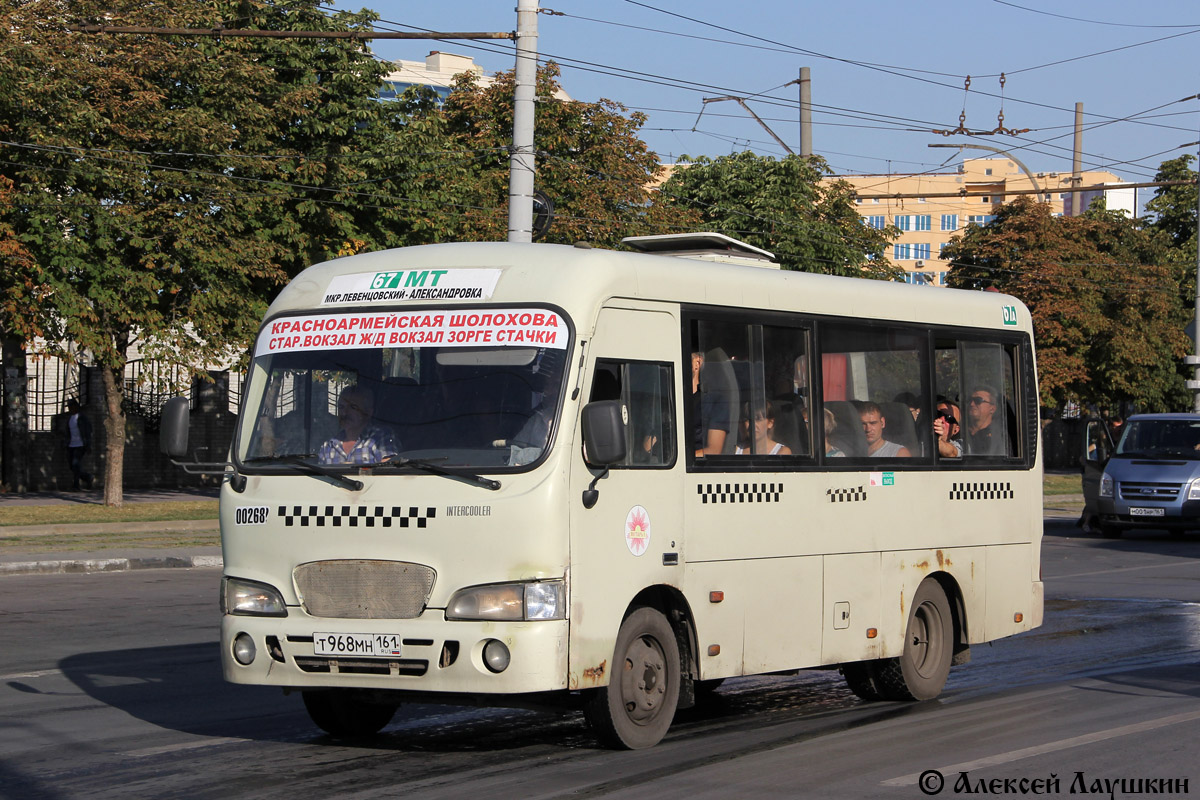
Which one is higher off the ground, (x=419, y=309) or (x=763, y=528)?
(x=419, y=309)

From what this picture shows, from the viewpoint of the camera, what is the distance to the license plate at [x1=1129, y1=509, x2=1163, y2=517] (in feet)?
91.4

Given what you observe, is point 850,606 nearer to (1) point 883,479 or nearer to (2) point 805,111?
(1) point 883,479

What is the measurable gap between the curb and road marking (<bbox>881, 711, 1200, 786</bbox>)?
14756mm

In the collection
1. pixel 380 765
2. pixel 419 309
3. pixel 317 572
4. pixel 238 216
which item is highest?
pixel 238 216

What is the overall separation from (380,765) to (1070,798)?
3.35 m

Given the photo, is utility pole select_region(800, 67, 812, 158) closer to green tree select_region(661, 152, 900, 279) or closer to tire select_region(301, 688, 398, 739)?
green tree select_region(661, 152, 900, 279)

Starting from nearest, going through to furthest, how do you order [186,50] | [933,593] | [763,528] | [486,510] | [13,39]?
[486,510], [763,528], [933,593], [13,39], [186,50]

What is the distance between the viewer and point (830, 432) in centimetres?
1002

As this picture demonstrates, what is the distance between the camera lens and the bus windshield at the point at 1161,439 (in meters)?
28.5

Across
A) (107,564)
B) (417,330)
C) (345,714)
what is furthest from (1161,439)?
(417,330)

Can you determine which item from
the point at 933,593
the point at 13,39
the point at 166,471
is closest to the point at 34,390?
the point at 166,471

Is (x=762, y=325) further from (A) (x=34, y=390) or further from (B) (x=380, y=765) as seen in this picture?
(A) (x=34, y=390)

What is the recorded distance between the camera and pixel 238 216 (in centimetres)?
3002

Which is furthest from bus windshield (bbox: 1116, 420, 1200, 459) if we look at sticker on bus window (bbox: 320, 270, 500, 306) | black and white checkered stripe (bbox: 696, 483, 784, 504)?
sticker on bus window (bbox: 320, 270, 500, 306)
